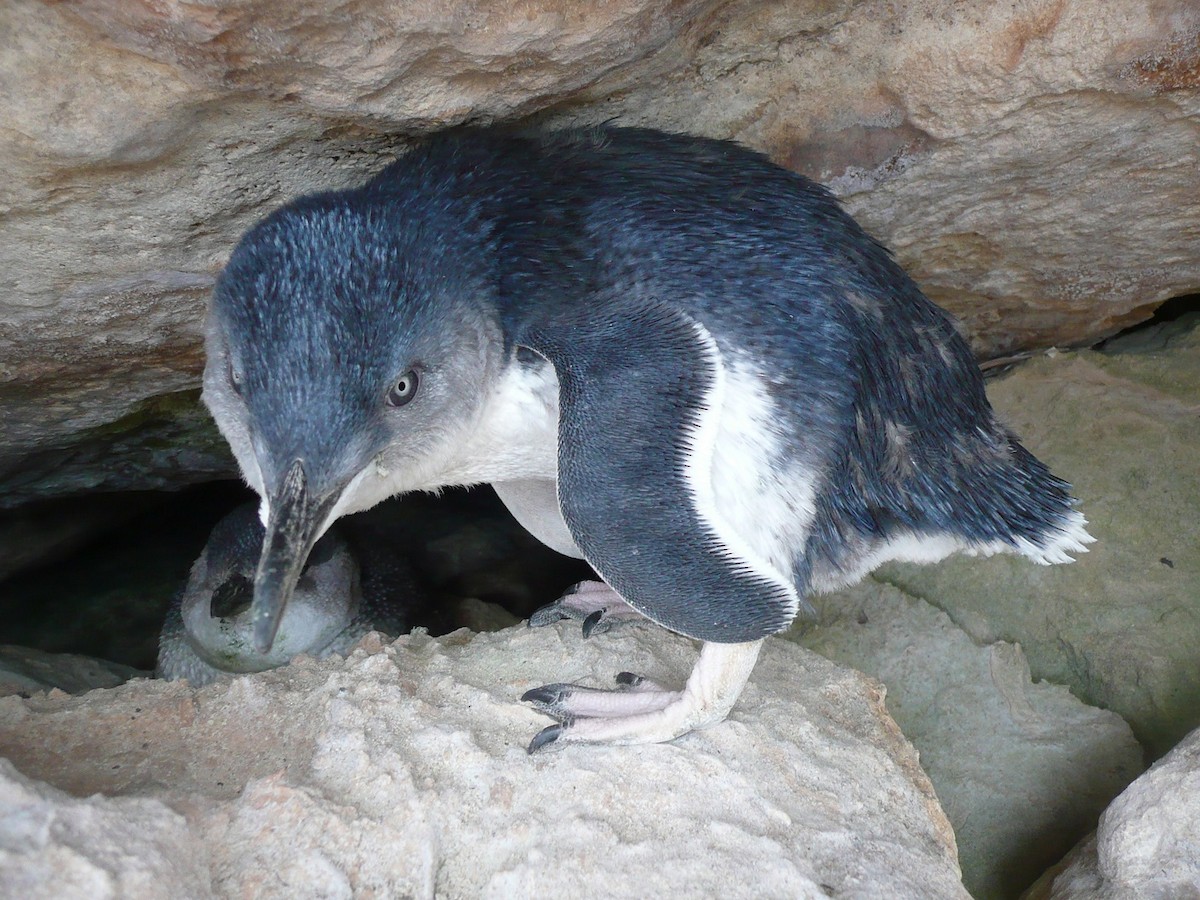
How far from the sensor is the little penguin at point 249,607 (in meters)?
2.91

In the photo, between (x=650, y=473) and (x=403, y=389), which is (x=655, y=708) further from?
(x=403, y=389)

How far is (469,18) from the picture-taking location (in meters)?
1.55

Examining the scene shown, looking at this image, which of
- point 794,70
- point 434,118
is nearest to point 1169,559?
point 794,70

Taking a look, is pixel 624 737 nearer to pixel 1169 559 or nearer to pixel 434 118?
pixel 434 118

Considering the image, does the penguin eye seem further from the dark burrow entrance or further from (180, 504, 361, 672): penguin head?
the dark burrow entrance

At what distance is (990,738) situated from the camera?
8.13 feet

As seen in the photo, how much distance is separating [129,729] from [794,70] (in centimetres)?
183

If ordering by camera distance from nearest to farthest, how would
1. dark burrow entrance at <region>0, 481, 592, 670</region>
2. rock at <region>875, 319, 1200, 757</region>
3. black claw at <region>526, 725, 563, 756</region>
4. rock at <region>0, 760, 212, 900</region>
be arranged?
rock at <region>0, 760, 212, 900</region>
black claw at <region>526, 725, 563, 756</region>
rock at <region>875, 319, 1200, 757</region>
dark burrow entrance at <region>0, 481, 592, 670</region>

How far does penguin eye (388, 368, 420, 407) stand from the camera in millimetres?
1622

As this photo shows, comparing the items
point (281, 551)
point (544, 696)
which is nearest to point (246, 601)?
point (544, 696)

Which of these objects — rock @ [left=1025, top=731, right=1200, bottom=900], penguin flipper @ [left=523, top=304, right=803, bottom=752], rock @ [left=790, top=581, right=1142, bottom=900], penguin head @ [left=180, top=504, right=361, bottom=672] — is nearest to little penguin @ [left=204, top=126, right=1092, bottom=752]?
penguin flipper @ [left=523, top=304, right=803, bottom=752]

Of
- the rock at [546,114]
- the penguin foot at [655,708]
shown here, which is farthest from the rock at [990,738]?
the rock at [546,114]

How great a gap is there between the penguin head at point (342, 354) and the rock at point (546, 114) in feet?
0.76

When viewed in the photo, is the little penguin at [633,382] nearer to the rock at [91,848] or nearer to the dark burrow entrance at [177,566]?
the rock at [91,848]
